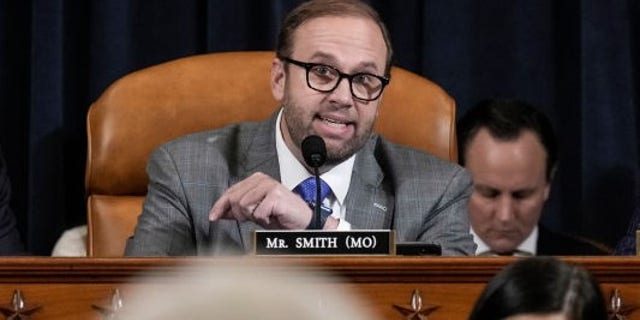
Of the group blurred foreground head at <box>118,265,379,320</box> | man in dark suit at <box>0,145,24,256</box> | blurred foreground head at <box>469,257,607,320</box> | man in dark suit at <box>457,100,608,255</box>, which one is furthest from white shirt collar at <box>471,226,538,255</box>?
blurred foreground head at <box>118,265,379,320</box>

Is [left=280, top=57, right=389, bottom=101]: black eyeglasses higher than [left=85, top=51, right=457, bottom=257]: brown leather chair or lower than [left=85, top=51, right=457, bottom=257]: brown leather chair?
higher

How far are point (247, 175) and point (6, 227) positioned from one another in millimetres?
616

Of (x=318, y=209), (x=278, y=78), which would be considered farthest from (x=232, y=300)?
(x=278, y=78)

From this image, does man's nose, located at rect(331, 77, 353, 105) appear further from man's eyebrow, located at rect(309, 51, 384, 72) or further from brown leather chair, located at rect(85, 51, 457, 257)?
brown leather chair, located at rect(85, 51, 457, 257)

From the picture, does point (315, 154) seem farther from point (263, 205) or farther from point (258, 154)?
point (258, 154)

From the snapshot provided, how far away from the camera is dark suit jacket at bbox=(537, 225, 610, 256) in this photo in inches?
130

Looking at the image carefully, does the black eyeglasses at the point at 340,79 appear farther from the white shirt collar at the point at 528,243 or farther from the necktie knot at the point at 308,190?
the white shirt collar at the point at 528,243

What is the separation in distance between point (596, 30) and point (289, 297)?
9.91 feet

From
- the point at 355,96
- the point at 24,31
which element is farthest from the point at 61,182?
the point at 355,96

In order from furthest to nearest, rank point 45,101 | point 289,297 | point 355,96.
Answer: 1. point 45,101
2. point 355,96
3. point 289,297

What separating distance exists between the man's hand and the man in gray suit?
16 cm

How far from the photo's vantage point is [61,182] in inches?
135

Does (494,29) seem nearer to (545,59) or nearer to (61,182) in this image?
(545,59)

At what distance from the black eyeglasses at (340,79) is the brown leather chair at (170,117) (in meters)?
0.20
